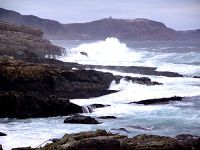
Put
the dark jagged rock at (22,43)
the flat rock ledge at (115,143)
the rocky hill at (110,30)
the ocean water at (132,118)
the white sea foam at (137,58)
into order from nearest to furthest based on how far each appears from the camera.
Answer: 1. the flat rock ledge at (115,143)
2. the ocean water at (132,118)
3. the dark jagged rock at (22,43)
4. the white sea foam at (137,58)
5. the rocky hill at (110,30)

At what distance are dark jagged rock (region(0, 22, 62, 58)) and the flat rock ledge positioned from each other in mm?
30510

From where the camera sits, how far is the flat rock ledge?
14297 mm

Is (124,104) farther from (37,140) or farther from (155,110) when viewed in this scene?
(37,140)

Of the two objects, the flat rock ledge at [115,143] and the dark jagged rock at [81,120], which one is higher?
the flat rock ledge at [115,143]

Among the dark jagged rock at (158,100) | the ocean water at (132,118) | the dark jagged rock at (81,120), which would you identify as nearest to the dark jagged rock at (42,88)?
the ocean water at (132,118)

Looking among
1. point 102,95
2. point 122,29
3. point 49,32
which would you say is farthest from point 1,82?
point 122,29

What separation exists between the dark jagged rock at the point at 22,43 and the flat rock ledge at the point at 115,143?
3051 cm

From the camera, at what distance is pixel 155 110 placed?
28.7m

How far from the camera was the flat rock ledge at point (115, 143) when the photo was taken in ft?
46.9

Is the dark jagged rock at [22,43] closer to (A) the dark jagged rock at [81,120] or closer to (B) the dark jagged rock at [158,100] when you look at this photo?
(B) the dark jagged rock at [158,100]

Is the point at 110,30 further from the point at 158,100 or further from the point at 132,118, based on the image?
the point at 132,118

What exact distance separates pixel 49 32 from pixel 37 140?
143 m

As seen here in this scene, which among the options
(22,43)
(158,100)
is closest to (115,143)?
(158,100)

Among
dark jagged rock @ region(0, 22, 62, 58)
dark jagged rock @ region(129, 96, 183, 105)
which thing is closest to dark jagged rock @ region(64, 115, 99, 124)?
dark jagged rock @ region(129, 96, 183, 105)
